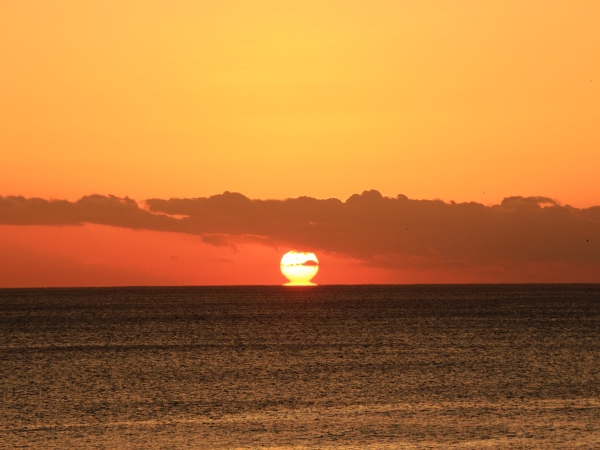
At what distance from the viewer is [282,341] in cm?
8456

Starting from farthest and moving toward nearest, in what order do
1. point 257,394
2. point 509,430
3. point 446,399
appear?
point 257,394, point 446,399, point 509,430

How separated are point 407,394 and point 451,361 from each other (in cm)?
2044

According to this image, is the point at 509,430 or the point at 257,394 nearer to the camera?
the point at 509,430

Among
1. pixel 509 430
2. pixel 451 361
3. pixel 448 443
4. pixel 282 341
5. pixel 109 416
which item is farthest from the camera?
pixel 282 341

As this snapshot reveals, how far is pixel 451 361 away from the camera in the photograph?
61.0m

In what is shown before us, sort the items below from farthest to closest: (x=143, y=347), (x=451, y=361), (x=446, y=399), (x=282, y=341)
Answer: (x=282, y=341) < (x=143, y=347) < (x=451, y=361) < (x=446, y=399)

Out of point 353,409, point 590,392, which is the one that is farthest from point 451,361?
point 353,409

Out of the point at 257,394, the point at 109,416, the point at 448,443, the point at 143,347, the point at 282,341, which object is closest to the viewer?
the point at 448,443

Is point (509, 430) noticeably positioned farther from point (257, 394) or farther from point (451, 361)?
point (451, 361)

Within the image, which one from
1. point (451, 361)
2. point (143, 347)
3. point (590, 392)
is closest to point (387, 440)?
point (590, 392)

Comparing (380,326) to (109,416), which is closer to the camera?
(109,416)

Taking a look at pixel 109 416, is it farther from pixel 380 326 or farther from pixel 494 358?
pixel 380 326

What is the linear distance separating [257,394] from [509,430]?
1577cm

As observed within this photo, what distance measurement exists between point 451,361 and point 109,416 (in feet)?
107
